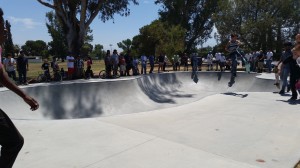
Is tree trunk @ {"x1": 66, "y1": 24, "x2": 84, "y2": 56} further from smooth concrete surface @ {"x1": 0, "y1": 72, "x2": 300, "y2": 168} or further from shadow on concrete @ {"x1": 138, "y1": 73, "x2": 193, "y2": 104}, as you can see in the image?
smooth concrete surface @ {"x1": 0, "y1": 72, "x2": 300, "y2": 168}

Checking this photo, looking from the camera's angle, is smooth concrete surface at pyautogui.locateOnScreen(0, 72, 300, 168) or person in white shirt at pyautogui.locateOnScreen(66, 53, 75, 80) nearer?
smooth concrete surface at pyautogui.locateOnScreen(0, 72, 300, 168)

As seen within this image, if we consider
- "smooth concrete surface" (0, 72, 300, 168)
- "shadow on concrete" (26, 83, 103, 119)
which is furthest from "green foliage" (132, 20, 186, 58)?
"smooth concrete surface" (0, 72, 300, 168)

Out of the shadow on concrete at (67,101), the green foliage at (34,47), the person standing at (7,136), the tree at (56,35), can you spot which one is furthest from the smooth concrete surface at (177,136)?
the green foliage at (34,47)

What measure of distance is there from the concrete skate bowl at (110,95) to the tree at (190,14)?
26.7 meters

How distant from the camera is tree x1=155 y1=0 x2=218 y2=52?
139 feet

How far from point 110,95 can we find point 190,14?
34413 millimetres

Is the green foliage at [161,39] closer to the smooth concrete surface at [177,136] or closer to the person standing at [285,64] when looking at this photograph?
the person standing at [285,64]

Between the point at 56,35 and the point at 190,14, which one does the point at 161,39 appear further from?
the point at 56,35

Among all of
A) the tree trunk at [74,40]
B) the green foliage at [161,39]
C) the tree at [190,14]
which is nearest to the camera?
the tree trunk at [74,40]

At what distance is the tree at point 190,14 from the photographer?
4251 cm

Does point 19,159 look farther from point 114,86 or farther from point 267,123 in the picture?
point 114,86

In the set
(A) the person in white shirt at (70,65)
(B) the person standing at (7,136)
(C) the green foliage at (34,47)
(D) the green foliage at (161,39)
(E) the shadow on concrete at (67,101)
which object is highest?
(C) the green foliage at (34,47)

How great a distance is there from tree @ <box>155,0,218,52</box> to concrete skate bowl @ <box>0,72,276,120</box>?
26710 mm

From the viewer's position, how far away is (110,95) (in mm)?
12234
